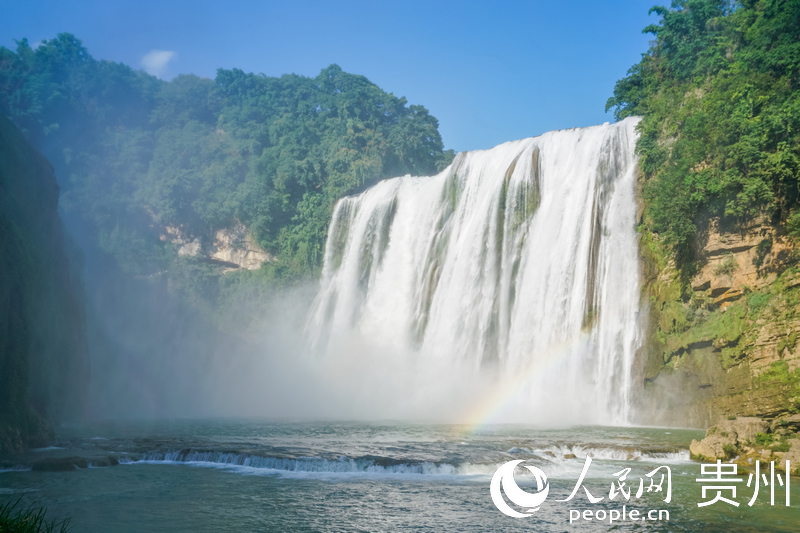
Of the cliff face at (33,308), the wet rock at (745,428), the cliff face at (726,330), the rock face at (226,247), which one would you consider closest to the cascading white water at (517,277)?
the cliff face at (726,330)

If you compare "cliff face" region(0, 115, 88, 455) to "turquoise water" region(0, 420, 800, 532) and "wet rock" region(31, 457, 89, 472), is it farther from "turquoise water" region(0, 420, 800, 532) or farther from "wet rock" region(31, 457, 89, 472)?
"wet rock" region(31, 457, 89, 472)

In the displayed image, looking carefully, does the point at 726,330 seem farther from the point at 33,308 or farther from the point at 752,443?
the point at 33,308

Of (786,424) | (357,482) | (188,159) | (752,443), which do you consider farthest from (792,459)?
(188,159)

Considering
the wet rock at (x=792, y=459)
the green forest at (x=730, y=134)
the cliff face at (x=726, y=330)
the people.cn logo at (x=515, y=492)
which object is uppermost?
the green forest at (x=730, y=134)

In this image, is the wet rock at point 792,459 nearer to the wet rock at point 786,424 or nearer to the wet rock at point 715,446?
the wet rock at point 715,446

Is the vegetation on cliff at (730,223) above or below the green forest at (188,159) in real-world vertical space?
below

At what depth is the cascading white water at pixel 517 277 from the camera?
71.4ft

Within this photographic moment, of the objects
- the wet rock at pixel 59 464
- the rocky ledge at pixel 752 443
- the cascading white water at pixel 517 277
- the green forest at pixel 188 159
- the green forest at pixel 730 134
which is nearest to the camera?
the rocky ledge at pixel 752 443

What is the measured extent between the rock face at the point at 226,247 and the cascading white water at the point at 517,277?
1104 centimetres

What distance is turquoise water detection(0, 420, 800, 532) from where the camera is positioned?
343 inches

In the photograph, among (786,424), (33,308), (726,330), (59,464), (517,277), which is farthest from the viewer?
(517,277)

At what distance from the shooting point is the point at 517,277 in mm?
25438

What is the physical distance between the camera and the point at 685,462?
42.6 ft

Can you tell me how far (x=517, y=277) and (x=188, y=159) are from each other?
3154 cm
